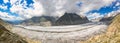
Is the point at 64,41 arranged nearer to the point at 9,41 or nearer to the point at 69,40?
the point at 69,40

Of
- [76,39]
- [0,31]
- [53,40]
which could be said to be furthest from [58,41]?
[0,31]

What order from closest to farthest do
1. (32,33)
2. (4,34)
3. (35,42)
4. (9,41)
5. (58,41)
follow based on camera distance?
(9,41) → (4,34) → (35,42) → (58,41) → (32,33)

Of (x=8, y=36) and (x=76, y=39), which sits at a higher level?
(x=8, y=36)

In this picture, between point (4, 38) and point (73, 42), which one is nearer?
point (4, 38)

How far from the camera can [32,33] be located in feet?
475

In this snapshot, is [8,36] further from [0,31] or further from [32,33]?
[32,33]

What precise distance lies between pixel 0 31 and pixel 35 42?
84.6m

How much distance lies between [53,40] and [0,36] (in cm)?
9737

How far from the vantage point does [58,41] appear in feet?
435

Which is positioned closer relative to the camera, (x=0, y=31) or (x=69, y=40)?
(x=0, y=31)

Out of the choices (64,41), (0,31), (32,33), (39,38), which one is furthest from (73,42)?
(0,31)

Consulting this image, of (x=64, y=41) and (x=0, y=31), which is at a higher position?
(x=0, y=31)

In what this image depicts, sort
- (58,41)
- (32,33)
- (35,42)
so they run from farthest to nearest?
1. (32,33)
2. (58,41)
3. (35,42)

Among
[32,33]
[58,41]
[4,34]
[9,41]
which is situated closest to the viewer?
[9,41]
